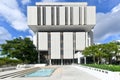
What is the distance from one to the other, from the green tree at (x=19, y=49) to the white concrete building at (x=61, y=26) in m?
18.5

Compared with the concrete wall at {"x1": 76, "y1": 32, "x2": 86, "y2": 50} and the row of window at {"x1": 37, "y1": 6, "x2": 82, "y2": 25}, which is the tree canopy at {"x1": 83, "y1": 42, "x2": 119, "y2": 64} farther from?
the row of window at {"x1": 37, "y1": 6, "x2": 82, "y2": 25}

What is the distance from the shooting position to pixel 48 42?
100875 mm

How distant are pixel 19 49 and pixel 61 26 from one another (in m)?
28.5

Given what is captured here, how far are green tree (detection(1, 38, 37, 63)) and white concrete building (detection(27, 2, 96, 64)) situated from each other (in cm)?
1850

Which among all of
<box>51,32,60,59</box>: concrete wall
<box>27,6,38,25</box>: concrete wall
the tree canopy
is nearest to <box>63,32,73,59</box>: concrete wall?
<box>51,32,60,59</box>: concrete wall

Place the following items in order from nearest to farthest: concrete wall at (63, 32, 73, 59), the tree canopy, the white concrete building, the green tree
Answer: the tree canopy → the green tree → the white concrete building → concrete wall at (63, 32, 73, 59)

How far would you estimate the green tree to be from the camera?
75.6m

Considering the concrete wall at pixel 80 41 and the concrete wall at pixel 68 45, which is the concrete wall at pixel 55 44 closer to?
the concrete wall at pixel 68 45

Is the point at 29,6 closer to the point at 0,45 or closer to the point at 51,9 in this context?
the point at 51,9

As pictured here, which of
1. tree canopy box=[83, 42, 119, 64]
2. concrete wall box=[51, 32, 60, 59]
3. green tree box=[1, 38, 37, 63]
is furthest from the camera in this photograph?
concrete wall box=[51, 32, 60, 59]

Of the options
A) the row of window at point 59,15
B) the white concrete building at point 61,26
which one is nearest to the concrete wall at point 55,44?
the white concrete building at point 61,26

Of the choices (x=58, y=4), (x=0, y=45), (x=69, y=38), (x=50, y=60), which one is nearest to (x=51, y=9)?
(x=58, y=4)

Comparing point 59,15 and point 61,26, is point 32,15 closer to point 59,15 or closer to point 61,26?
point 59,15

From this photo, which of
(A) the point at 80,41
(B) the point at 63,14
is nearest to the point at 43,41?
(B) the point at 63,14
